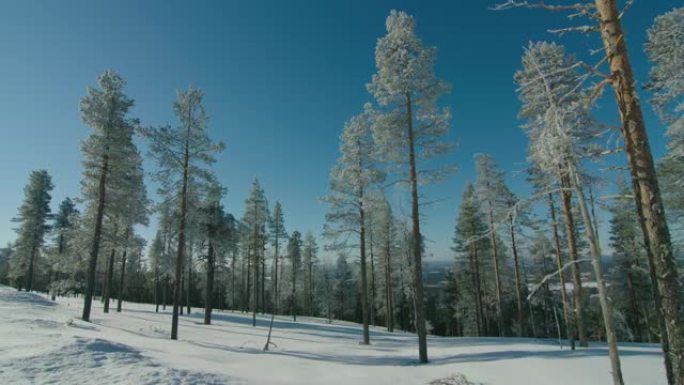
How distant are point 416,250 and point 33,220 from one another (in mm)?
41289

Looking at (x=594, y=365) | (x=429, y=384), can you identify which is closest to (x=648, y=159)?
(x=429, y=384)

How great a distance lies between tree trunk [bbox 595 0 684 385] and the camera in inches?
180

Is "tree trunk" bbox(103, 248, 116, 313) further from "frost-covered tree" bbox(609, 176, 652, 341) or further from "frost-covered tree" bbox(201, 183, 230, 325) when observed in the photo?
"frost-covered tree" bbox(609, 176, 652, 341)

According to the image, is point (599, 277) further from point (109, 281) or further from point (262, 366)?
point (109, 281)

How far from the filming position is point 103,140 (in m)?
18.7

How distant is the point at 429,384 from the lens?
858 centimetres

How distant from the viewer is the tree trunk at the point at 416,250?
38.4 ft

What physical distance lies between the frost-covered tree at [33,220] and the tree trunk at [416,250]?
133 ft

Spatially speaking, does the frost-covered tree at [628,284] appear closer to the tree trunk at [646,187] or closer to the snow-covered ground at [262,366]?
the snow-covered ground at [262,366]

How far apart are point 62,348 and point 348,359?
28.1 feet

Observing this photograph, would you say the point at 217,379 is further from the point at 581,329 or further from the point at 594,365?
the point at 581,329

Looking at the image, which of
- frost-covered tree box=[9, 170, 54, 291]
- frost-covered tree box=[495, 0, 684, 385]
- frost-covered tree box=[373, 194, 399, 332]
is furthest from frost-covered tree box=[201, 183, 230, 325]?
frost-covered tree box=[495, 0, 684, 385]

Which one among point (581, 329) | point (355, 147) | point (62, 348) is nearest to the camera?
point (62, 348)

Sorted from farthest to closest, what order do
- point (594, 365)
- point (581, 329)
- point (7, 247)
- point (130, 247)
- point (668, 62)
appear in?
1. point (7, 247)
2. point (130, 247)
3. point (581, 329)
4. point (668, 62)
5. point (594, 365)
